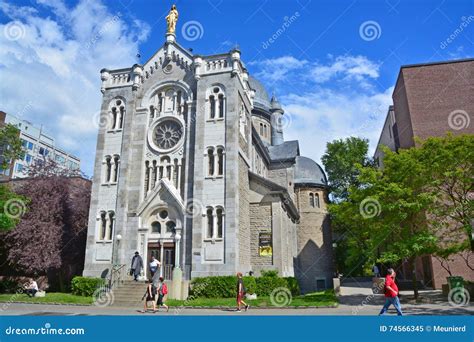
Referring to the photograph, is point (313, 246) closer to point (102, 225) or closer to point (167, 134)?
point (167, 134)

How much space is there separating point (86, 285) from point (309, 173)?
95.2 ft

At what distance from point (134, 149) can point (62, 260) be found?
9.62 m

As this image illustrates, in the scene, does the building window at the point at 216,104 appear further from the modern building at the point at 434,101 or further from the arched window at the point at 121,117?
the modern building at the point at 434,101

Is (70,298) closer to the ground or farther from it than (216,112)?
closer to the ground

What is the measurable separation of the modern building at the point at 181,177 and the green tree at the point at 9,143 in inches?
246

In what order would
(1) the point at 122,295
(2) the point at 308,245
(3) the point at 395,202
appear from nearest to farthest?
(3) the point at 395,202
(1) the point at 122,295
(2) the point at 308,245

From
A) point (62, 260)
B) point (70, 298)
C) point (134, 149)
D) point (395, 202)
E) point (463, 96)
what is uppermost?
point (463, 96)

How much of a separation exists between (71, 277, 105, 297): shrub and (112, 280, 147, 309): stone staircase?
167 cm

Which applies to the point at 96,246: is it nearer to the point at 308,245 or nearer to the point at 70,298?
the point at 70,298

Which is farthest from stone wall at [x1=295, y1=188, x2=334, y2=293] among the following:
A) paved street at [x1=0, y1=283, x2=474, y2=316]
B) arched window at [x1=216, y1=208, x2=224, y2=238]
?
paved street at [x1=0, y1=283, x2=474, y2=316]

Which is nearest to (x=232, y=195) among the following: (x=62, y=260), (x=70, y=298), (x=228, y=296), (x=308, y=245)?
(x=228, y=296)

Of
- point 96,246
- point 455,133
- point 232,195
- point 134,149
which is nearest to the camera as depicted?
point 232,195

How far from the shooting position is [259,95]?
48.1 metres

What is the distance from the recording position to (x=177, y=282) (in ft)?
72.6
